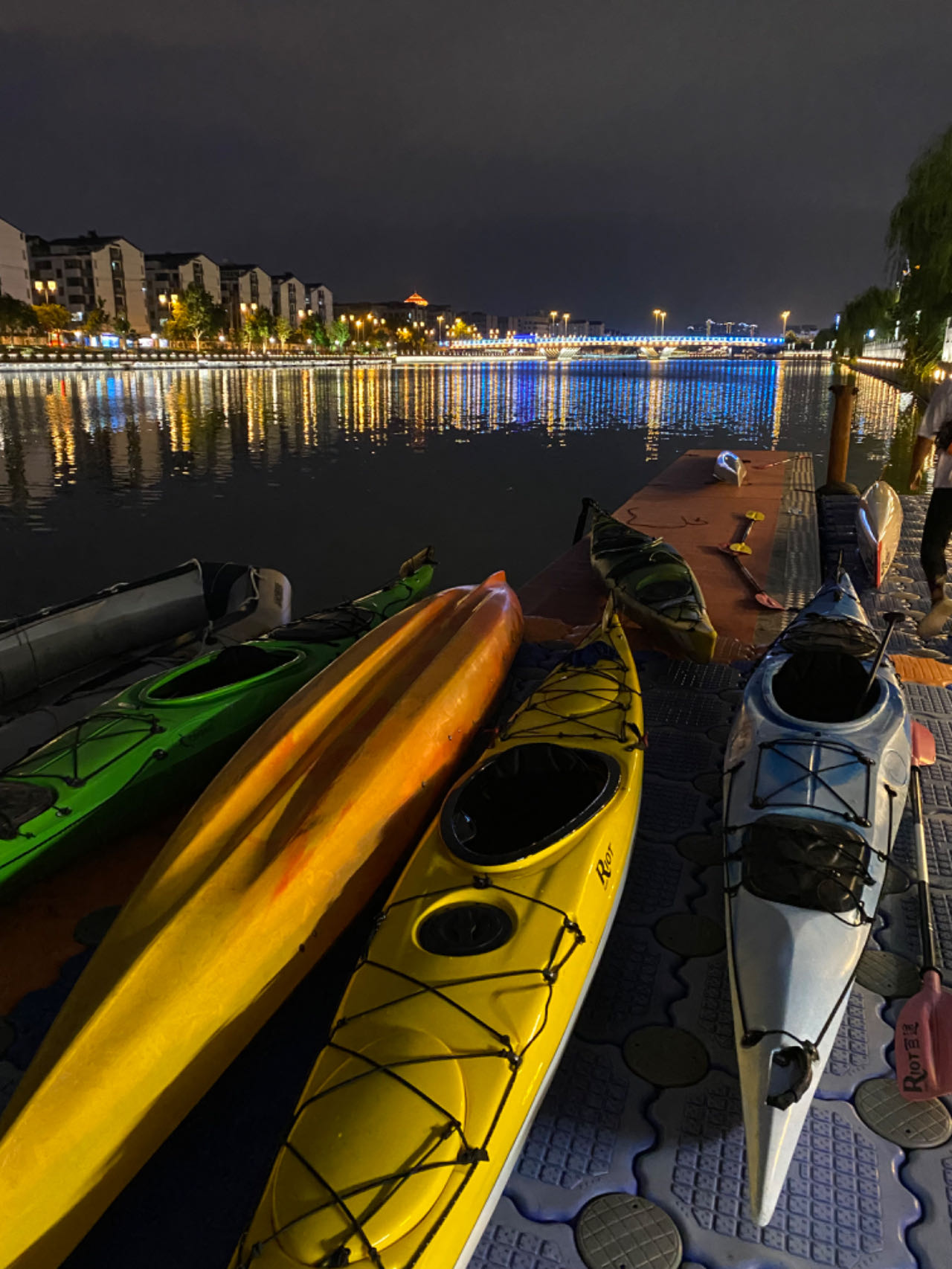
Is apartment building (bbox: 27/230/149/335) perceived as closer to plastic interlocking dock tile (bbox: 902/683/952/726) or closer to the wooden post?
the wooden post

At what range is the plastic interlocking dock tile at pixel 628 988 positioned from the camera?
339cm

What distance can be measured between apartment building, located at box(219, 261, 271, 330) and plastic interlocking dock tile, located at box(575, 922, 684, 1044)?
134174 millimetres

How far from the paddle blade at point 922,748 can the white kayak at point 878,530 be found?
183 inches

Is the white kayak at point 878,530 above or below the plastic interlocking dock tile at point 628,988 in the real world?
above

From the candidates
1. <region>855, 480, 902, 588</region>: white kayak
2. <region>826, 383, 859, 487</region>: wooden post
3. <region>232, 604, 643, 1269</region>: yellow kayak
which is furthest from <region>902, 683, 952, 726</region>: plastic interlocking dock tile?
<region>826, 383, 859, 487</region>: wooden post

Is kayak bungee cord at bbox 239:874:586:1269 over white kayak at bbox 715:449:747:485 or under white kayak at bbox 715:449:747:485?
under

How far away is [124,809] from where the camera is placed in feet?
15.5

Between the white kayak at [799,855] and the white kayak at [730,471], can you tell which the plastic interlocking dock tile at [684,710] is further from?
the white kayak at [730,471]

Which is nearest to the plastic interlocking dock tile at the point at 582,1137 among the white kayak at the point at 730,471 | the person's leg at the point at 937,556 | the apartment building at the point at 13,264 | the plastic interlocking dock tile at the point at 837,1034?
the plastic interlocking dock tile at the point at 837,1034

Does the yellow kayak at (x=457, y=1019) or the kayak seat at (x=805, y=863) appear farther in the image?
the kayak seat at (x=805, y=863)

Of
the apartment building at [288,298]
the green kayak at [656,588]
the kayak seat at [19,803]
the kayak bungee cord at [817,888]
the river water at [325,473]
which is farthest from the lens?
the apartment building at [288,298]

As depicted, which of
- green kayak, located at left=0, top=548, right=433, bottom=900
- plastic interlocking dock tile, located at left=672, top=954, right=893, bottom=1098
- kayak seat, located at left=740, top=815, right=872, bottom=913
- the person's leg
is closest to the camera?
plastic interlocking dock tile, located at left=672, top=954, right=893, bottom=1098

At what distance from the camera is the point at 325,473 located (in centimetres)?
2380

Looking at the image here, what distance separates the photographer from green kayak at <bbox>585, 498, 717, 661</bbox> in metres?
6.86
